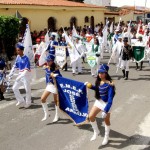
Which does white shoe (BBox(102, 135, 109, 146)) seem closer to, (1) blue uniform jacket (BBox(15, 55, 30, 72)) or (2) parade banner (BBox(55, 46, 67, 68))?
(1) blue uniform jacket (BBox(15, 55, 30, 72))

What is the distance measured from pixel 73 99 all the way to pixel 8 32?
1307 centimetres

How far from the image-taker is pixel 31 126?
28.5 ft

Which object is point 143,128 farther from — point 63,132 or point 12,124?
→ point 12,124

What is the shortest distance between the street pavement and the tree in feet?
28.8

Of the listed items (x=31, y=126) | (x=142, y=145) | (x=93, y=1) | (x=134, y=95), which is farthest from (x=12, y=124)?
(x=93, y=1)

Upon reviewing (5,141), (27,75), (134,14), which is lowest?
(5,141)

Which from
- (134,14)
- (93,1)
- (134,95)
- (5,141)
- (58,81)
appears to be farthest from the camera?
(93,1)

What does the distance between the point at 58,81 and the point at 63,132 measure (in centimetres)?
128

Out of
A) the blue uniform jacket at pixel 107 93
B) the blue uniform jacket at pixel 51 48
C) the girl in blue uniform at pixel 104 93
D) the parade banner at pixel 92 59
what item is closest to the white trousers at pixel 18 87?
the girl in blue uniform at pixel 104 93

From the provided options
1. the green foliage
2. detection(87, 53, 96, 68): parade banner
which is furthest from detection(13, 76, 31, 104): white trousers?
the green foliage

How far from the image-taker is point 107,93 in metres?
7.20

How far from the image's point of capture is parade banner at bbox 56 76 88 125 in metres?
7.79

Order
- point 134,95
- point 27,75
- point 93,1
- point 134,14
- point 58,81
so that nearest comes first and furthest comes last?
point 58,81 → point 27,75 → point 134,95 → point 134,14 → point 93,1

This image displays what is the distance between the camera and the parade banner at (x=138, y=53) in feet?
53.8
